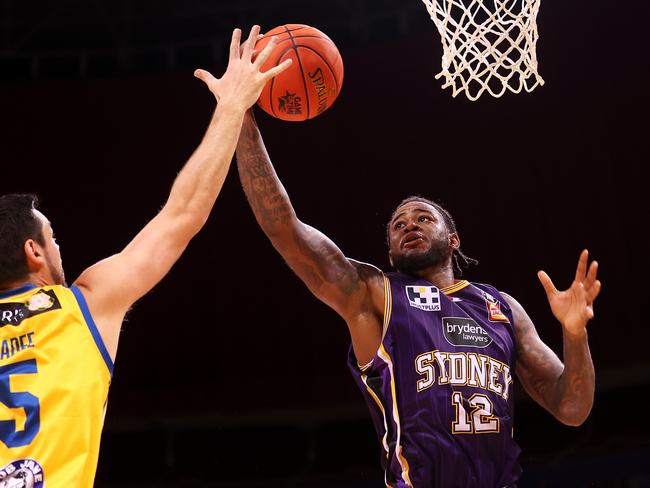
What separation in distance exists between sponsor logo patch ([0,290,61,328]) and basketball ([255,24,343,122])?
150 centimetres

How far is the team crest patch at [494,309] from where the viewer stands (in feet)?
11.0

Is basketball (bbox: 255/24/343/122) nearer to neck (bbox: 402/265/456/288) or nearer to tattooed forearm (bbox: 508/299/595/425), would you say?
neck (bbox: 402/265/456/288)

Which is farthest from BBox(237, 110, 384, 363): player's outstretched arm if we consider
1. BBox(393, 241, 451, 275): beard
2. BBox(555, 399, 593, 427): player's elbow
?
BBox(555, 399, 593, 427): player's elbow

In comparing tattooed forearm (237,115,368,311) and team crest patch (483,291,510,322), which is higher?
tattooed forearm (237,115,368,311)

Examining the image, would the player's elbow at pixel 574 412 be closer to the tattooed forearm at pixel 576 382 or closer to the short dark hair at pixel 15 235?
the tattooed forearm at pixel 576 382

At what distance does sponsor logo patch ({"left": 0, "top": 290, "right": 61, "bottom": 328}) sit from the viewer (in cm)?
189

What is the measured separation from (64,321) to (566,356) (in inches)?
82.6

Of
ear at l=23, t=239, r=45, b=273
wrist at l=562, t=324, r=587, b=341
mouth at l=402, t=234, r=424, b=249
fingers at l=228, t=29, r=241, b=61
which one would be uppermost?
fingers at l=228, t=29, r=241, b=61

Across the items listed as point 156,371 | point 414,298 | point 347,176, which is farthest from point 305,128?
point 414,298

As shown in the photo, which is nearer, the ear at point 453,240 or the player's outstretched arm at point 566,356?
the player's outstretched arm at point 566,356

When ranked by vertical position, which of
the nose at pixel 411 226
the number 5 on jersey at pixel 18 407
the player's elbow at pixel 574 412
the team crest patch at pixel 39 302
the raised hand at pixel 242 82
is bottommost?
the player's elbow at pixel 574 412

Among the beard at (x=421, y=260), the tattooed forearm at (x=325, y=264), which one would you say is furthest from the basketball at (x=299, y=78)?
the beard at (x=421, y=260)

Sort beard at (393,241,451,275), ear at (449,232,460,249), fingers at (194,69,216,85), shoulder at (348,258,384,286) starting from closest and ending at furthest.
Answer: fingers at (194,69,216,85) → shoulder at (348,258,384,286) → beard at (393,241,451,275) → ear at (449,232,460,249)

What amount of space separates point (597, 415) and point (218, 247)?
414 cm
